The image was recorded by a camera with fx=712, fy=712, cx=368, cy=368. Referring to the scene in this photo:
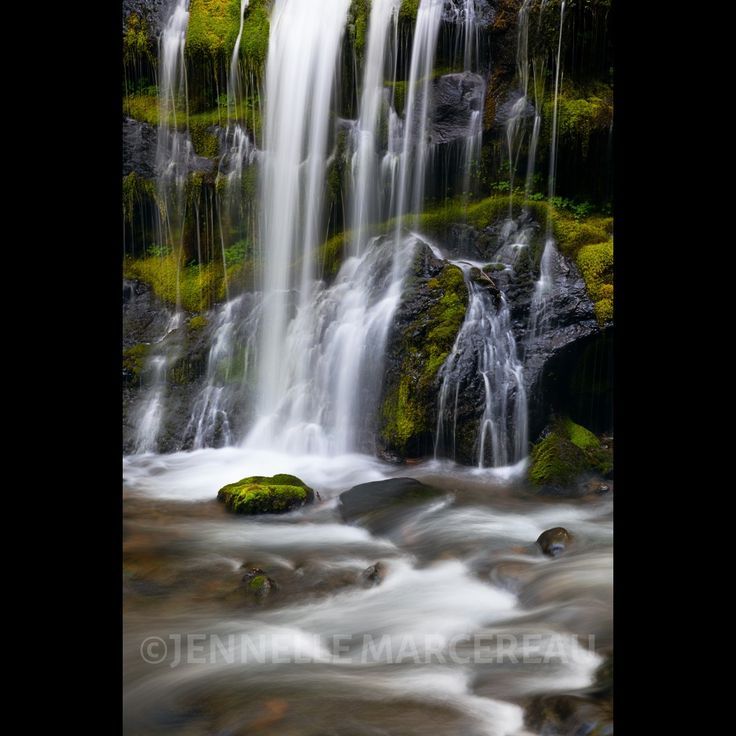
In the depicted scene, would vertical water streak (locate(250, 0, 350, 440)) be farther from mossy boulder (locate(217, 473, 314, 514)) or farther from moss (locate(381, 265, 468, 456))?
mossy boulder (locate(217, 473, 314, 514))

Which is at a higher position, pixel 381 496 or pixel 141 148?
pixel 141 148

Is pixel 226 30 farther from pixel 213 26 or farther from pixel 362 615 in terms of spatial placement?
pixel 362 615

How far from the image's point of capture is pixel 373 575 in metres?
6.14

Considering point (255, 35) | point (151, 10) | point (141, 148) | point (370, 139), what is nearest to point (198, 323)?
point (141, 148)

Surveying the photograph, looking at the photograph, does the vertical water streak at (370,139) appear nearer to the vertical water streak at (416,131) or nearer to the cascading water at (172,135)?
the vertical water streak at (416,131)

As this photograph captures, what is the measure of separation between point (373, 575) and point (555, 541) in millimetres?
1672

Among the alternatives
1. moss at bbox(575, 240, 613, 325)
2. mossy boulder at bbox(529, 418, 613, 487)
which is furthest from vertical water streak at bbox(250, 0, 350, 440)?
mossy boulder at bbox(529, 418, 613, 487)

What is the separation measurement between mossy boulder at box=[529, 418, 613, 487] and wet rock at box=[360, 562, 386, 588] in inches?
125

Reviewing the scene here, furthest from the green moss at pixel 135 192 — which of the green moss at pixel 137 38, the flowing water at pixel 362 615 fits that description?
the flowing water at pixel 362 615

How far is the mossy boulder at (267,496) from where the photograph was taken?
781cm
